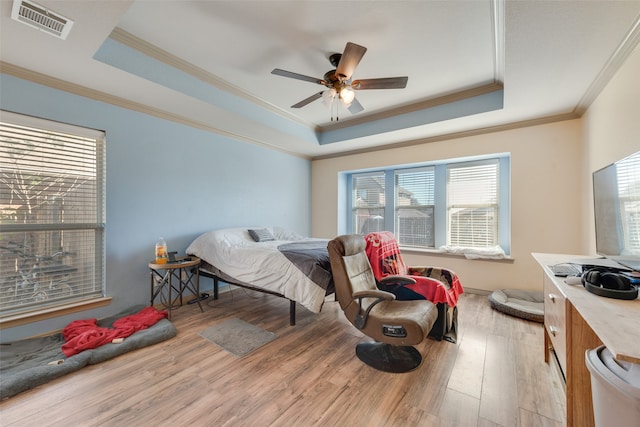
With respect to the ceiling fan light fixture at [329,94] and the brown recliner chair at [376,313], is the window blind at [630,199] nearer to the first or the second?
the brown recliner chair at [376,313]

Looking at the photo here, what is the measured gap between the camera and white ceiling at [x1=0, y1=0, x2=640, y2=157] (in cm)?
180

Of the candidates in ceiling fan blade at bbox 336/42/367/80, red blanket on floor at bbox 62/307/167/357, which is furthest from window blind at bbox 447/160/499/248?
red blanket on floor at bbox 62/307/167/357

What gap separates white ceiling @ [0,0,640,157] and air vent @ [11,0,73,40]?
5cm

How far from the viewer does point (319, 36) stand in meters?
2.29

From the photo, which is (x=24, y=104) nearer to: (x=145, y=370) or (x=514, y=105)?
(x=145, y=370)

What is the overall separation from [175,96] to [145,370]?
8.79 ft

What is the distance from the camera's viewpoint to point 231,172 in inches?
163

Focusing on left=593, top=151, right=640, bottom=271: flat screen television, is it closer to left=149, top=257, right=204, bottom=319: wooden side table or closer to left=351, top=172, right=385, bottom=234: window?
left=351, top=172, right=385, bottom=234: window

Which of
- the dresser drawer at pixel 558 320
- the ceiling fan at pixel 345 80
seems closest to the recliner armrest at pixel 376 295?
the dresser drawer at pixel 558 320

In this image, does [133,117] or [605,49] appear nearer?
[605,49]

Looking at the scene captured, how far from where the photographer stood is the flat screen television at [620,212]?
1.39m

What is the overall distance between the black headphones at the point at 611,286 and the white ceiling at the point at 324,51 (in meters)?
1.62

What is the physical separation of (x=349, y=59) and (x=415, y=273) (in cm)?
224

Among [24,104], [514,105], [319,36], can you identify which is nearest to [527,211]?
[514,105]
